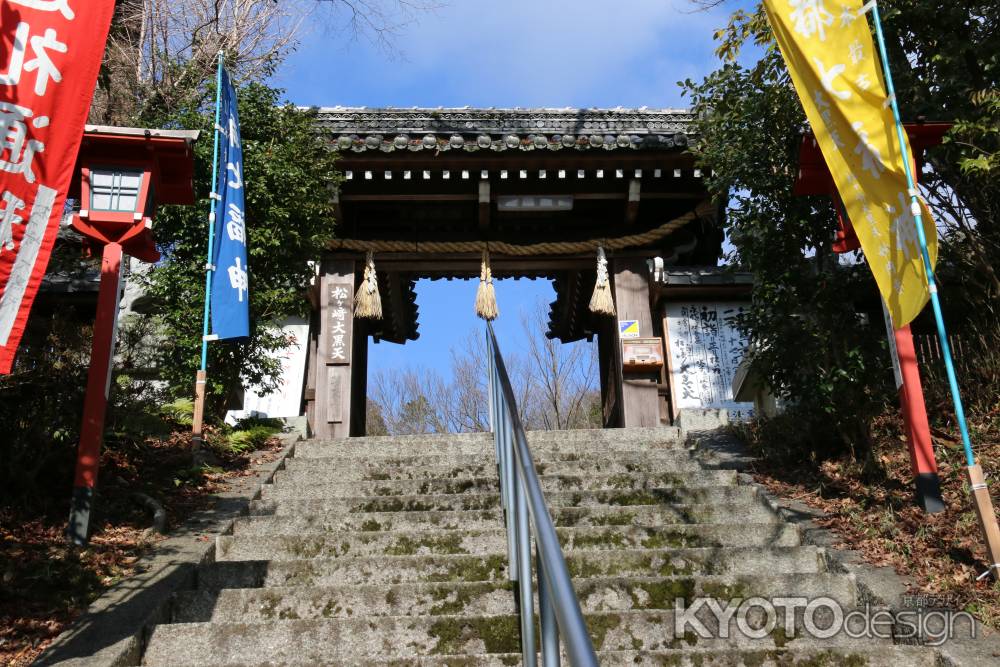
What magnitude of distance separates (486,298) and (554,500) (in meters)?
5.47

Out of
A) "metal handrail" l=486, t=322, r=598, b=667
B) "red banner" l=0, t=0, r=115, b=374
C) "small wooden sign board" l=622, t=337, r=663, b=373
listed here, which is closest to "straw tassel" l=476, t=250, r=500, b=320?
"small wooden sign board" l=622, t=337, r=663, b=373

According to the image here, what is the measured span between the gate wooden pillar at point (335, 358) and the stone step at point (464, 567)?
5692 mm

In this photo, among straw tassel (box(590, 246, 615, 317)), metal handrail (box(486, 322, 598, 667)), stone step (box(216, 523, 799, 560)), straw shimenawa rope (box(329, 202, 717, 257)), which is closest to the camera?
metal handrail (box(486, 322, 598, 667))

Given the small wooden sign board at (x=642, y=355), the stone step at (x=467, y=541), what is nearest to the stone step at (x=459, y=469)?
the stone step at (x=467, y=541)

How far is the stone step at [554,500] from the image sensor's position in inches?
230

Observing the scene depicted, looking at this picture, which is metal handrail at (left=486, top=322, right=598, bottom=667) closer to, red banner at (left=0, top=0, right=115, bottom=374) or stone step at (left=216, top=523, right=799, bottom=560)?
stone step at (left=216, top=523, right=799, bottom=560)

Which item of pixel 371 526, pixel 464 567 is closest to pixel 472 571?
pixel 464 567

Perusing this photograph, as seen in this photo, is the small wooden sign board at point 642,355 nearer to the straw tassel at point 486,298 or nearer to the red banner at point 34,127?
the straw tassel at point 486,298

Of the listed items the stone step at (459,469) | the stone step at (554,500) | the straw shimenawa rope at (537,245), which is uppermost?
the straw shimenawa rope at (537,245)

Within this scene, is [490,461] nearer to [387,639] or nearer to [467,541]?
[467,541]

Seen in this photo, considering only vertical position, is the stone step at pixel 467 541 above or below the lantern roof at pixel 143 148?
below

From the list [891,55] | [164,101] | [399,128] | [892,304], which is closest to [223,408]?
[164,101]

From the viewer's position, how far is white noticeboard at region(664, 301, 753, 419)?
1080 cm

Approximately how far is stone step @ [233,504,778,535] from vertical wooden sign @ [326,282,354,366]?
17.0 feet
